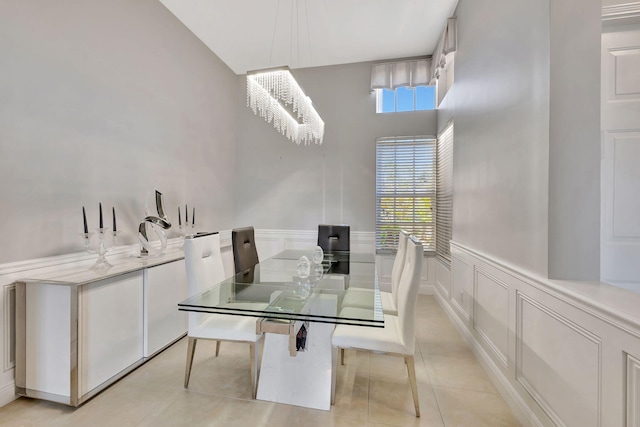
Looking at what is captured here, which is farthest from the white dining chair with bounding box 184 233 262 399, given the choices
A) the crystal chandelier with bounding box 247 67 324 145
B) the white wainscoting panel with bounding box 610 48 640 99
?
the white wainscoting panel with bounding box 610 48 640 99

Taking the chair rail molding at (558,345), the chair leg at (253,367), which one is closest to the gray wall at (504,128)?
the chair rail molding at (558,345)

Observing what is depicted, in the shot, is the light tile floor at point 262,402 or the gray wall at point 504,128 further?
the light tile floor at point 262,402

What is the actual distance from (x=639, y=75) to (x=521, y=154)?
2.26ft

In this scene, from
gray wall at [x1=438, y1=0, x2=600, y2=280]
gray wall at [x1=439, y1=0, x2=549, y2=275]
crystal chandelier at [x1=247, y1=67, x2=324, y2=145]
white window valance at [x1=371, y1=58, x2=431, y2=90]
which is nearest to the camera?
gray wall at [x1=438, y1=0, x2=600, y2=280]

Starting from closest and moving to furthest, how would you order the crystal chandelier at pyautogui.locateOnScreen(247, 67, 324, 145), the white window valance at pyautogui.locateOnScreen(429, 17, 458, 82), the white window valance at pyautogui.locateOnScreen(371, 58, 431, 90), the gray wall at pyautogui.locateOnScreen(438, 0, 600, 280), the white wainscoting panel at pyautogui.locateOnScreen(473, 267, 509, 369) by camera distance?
the gray wall at pyautogui.locateOnScreen(438, 0, 600, 280) → the white wainscoting panel at pyautogui.locateOnScreen(473, 267, 509, 369) → the crystal chandelier at pyautogui.locateOnScreen(247, 67, 324, 145) → the white window valance at pyautogui.locateOnScreen(429, 17, 458, 82) → the white window valance at pyautogui.locateOnScreen(371, 58, 431, 90)

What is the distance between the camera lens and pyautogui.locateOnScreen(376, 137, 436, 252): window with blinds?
402 centimetres

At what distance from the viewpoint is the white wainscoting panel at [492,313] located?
1.82 m

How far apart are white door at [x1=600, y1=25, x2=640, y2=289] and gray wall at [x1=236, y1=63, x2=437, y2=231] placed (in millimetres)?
2518

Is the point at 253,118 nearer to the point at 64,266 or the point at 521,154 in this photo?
the point at 64,266

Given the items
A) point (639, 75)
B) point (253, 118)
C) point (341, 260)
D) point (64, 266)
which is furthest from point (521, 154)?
point (253, 118)

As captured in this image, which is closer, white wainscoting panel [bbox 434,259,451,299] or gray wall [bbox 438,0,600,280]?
gray wall [bbox 438,0,600,280]

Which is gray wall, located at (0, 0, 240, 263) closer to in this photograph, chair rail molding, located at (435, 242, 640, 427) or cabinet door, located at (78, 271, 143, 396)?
cabinet door, located at (78, 271, 143, 396)

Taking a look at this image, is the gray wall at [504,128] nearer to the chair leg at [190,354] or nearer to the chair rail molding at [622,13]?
the chair rail molding at [622,13]

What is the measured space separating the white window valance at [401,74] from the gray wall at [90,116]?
2.46 metres
